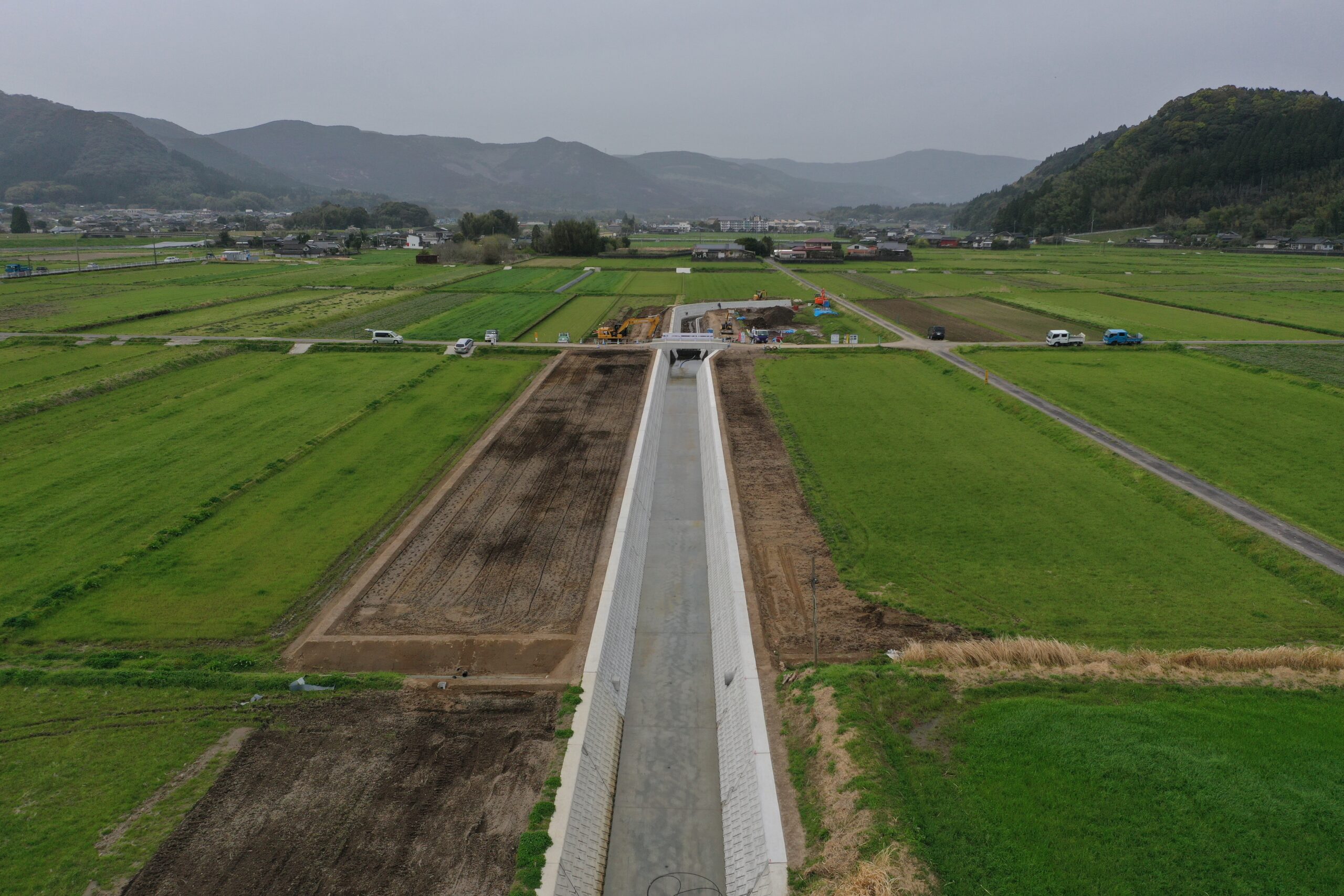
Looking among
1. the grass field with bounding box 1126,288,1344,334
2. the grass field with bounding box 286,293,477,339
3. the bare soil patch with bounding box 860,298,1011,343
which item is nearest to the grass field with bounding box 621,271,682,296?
the grass field with bounding box 286,293,477,339

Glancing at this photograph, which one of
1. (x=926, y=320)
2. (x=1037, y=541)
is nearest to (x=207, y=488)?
(x=1037, y=541)

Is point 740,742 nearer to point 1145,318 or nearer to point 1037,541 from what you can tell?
point 1037,541

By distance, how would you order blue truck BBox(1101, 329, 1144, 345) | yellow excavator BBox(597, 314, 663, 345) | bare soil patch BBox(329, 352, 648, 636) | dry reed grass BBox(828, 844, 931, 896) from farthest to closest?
yellow excavator BBox(597, 314, 663, 345)
blue truck BBox(1101, 329, 1144, 345)
bare soil patch BBox(329, 352, 648, 636)
dry reed grass BBox(828, 844, 931, 896)

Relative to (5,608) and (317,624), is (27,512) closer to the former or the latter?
(5,608)

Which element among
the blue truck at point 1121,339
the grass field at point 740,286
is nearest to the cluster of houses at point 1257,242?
the grass field at point 740,286

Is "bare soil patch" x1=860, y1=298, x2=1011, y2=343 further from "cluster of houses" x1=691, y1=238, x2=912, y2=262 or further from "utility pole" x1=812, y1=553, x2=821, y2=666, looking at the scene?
"cluster of houses" x1=691, y1=238, x2=912, y2=262

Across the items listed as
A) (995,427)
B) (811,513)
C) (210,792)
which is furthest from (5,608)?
(995,427)

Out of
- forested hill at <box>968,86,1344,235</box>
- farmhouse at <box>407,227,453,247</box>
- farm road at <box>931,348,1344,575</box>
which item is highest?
forested hill at <box>968,86,1344,235</box>
